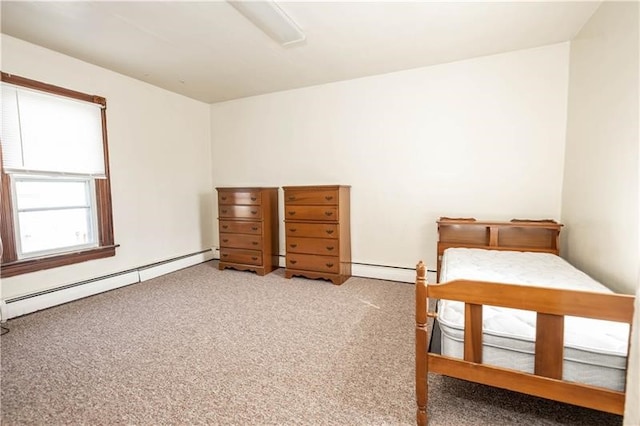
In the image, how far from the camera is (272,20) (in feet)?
7.26

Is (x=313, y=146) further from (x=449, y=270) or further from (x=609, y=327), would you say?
(x=609, y=327)

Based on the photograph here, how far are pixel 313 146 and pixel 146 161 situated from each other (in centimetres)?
208

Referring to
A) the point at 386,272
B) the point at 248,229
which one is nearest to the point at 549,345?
the point at 386,272

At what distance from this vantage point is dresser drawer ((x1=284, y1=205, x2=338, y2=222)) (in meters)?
3.31

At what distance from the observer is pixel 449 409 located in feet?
4.69

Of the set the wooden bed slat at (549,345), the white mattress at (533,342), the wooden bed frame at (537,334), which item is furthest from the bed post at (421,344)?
the wooden bed slat at (549,345)

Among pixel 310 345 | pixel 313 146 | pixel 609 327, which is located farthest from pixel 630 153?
pixel 313 146

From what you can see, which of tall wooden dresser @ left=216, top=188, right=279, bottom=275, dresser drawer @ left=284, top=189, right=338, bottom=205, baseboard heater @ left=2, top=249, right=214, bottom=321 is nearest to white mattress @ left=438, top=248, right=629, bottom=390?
dresser drawer @ left=284, top=189, right=338, bottom=205

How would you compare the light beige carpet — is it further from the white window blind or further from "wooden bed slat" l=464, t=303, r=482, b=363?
the white window blind

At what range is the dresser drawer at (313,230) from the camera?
333 cm

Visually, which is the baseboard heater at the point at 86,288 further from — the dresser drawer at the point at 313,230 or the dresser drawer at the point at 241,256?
the dresser drawer at the point at 313,230

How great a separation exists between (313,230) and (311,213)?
20 centimetres

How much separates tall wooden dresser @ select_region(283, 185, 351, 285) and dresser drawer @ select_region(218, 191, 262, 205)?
41cm

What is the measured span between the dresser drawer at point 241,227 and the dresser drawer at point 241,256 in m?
0.26
